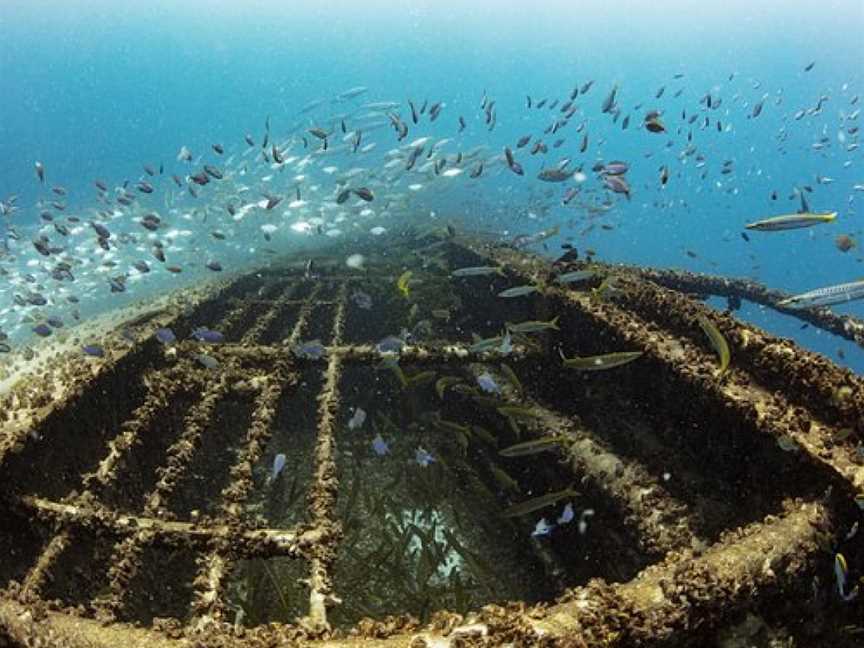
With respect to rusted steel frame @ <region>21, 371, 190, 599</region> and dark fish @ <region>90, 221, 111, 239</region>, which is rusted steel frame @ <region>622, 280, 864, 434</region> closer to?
rusted steel frame @ <region>21, 371, 190, 599</region>

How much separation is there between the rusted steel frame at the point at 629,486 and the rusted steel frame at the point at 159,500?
334 cm

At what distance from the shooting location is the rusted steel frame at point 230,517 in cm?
313

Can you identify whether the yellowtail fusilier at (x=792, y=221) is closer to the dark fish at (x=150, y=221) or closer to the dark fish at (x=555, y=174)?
the dark fish at (x=555, y=174)

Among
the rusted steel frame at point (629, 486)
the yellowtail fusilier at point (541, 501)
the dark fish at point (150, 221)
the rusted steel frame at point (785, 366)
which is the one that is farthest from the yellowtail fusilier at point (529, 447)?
the dark fish at point (150, 221)

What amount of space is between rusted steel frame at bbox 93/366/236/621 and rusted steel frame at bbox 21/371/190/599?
1.15 ft

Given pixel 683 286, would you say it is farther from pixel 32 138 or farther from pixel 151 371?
pixel 32 138

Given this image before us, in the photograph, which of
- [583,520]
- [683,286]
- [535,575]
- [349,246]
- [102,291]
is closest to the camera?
[583,520]

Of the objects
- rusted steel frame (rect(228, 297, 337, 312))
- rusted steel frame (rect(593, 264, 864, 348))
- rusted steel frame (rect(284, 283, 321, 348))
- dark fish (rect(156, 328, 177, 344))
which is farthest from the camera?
rusted steel frame (rect(228, 297, 337, 312))

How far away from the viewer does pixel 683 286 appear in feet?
32.4

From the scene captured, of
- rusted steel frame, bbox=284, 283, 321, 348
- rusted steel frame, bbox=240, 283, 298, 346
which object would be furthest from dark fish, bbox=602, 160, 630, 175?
rusted steel frame, bbox=240, 283, 298, 346

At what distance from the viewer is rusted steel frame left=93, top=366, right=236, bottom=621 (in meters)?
3.33

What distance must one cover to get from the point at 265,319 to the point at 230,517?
5.11 meters

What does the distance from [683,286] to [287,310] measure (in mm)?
7354

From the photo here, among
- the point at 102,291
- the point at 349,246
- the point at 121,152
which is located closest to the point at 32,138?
the point at 121,152
